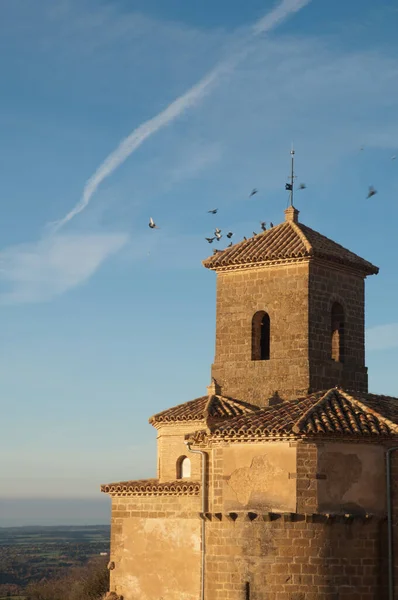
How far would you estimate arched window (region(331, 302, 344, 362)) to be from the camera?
93.4 ft

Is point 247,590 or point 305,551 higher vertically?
point 305,551

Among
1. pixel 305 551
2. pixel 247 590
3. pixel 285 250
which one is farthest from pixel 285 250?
pixel 247 590

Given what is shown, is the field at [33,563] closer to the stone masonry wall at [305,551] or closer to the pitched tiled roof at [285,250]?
the pitched tiled roof at [285,250]

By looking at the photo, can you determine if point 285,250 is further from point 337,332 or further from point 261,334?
point 337,332

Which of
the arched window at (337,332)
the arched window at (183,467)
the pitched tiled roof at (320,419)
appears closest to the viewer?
the pitched tiled roof at (320,419)

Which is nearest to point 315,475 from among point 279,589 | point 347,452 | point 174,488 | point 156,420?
point 347,452

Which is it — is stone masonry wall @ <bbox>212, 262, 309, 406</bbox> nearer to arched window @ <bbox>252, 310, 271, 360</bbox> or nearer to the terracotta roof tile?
arched window @ <bbox>252, 310, 271, 360</bbox>

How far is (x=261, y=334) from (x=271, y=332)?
71cm

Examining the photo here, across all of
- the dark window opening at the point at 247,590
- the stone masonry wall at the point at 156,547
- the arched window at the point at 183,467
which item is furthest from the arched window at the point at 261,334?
the dark window opening at the point at 247,590

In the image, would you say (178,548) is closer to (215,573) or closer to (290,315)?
(215,573)

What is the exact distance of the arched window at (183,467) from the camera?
93.9ft

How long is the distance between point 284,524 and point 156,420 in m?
6.84

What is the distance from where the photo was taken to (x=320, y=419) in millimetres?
23578

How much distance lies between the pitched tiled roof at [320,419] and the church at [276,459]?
0.04 meters
